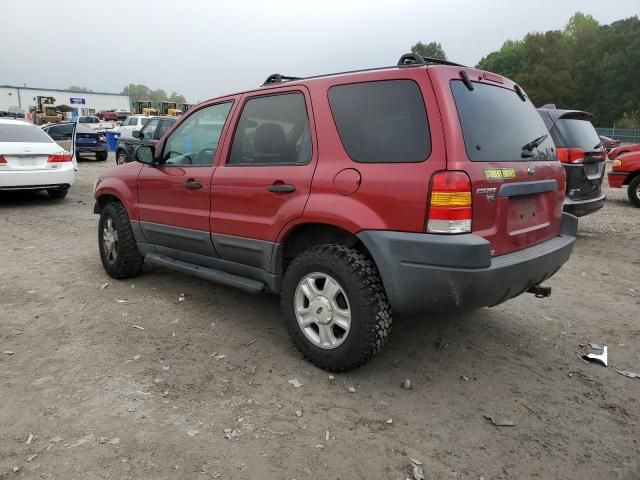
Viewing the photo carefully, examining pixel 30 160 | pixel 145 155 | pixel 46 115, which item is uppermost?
pixel 46 115

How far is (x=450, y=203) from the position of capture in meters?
2.64

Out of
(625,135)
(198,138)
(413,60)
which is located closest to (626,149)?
(413,60)

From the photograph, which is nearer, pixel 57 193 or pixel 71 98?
pixel 57 193

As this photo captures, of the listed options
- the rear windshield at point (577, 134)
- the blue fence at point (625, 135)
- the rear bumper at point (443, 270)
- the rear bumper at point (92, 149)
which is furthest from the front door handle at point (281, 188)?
the blue fence at point (625, 135)

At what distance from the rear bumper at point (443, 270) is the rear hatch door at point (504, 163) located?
0.14 meters

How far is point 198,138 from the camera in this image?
4227 mm

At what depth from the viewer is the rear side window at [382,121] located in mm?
2783

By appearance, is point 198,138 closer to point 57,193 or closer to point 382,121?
point 382,121

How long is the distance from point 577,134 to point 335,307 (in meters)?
5.26

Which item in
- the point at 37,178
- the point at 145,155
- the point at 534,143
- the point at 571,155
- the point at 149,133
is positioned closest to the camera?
the point at 534,143

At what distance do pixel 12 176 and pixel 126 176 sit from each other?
539cm

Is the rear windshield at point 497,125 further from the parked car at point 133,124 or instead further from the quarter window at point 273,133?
the parked car at point 133,124

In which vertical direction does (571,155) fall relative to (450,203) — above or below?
above

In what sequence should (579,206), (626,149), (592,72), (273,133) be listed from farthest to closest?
(592,72) < (626,149) < (579,206) < (273,133)
